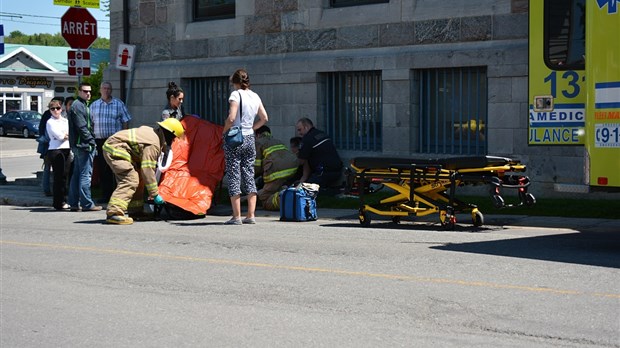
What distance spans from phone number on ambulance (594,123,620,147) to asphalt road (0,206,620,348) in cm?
110

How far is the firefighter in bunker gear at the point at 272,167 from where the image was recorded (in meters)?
16.0

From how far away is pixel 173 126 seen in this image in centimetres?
1459

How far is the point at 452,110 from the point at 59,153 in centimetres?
665

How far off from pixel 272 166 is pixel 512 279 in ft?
25.7

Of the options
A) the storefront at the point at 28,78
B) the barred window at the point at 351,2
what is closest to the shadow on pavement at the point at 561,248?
the barred window at the point at 351,2

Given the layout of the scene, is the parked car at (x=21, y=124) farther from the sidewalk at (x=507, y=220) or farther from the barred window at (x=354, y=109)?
the barred window at (x=354, y=109)

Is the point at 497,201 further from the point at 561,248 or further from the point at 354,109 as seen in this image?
the point at 354,109

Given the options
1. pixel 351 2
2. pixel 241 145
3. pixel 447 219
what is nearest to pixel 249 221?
pixel 241 145

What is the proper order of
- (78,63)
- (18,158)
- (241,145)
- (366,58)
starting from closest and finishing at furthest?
(241,145) < (366,58) < (78,63) < (18,158)

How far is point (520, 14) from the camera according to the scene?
16.0 metres

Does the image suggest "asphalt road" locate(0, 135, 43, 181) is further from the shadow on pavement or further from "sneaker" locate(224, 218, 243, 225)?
the shadow on pavement

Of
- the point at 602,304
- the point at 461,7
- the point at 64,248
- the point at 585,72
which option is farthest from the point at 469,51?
the point at 602,304

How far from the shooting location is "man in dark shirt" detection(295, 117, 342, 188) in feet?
54.2

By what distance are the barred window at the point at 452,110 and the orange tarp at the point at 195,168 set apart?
152 inches
